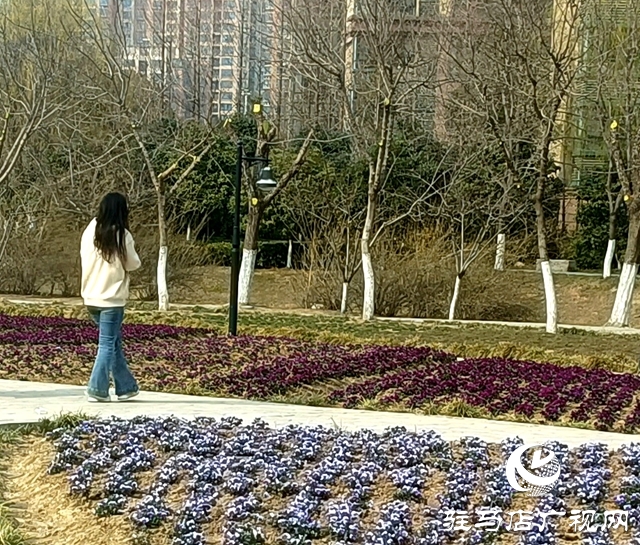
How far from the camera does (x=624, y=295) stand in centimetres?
1966

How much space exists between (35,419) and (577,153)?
25662 millimetres

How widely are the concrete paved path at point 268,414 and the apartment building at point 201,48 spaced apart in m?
17.8

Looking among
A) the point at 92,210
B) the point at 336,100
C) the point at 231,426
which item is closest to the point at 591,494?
the point at 231,426

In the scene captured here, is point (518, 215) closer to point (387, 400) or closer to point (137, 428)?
point (387, 400)

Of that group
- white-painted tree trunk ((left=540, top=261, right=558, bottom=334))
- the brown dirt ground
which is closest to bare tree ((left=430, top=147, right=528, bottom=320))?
the brown dirt ground

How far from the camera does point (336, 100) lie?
27.2 meters

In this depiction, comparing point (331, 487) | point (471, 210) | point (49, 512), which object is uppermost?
point (471, 210)

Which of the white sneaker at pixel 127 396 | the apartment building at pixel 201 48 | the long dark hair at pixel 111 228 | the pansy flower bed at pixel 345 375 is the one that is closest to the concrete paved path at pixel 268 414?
the white sneaker at pixel 127 396

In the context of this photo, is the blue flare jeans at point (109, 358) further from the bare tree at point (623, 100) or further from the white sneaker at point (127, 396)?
the bare tree at point (623, 100)

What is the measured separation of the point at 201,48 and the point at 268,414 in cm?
2527

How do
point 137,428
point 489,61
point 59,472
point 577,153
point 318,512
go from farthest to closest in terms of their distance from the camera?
point 577,153
point 489,61
point 137,428
point 59,472
point 318,512

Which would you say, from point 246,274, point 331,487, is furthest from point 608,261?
point 331,487

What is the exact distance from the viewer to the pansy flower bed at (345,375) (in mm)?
8766

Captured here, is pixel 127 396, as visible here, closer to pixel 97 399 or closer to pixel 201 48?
pixel 97 399
